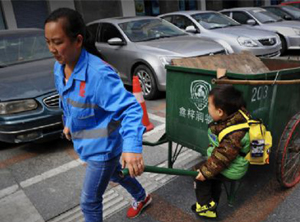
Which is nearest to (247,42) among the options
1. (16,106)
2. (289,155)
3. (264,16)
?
(264,16)

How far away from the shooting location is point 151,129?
4.26m

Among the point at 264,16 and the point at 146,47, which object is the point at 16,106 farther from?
the point at 264,16

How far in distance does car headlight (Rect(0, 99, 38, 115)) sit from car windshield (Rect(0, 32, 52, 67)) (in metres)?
1.38

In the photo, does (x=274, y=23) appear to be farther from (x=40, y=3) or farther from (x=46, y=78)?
(x=40, y=3)

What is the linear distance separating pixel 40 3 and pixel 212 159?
12.7 metres

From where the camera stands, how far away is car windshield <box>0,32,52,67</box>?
4543 mm

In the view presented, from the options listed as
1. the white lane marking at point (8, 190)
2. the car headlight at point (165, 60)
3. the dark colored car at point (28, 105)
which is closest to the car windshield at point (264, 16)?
the car headlight at point (165, 60)

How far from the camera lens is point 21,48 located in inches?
185

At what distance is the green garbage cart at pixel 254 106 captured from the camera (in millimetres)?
2133

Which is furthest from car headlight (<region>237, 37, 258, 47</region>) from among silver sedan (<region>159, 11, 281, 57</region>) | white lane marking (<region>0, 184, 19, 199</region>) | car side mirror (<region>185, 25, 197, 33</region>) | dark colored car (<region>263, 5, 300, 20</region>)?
white lane marking (<region>0, 184, 19, 199</region>)

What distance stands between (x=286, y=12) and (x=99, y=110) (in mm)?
10632

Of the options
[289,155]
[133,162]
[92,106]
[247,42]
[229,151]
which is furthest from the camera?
[247,42]

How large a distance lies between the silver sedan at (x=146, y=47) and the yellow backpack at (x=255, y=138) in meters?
3.33

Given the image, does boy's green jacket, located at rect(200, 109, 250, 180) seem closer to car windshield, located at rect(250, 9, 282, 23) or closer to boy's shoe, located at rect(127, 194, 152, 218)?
boy's shoe, located at rect(127, 194, 152, 218)
